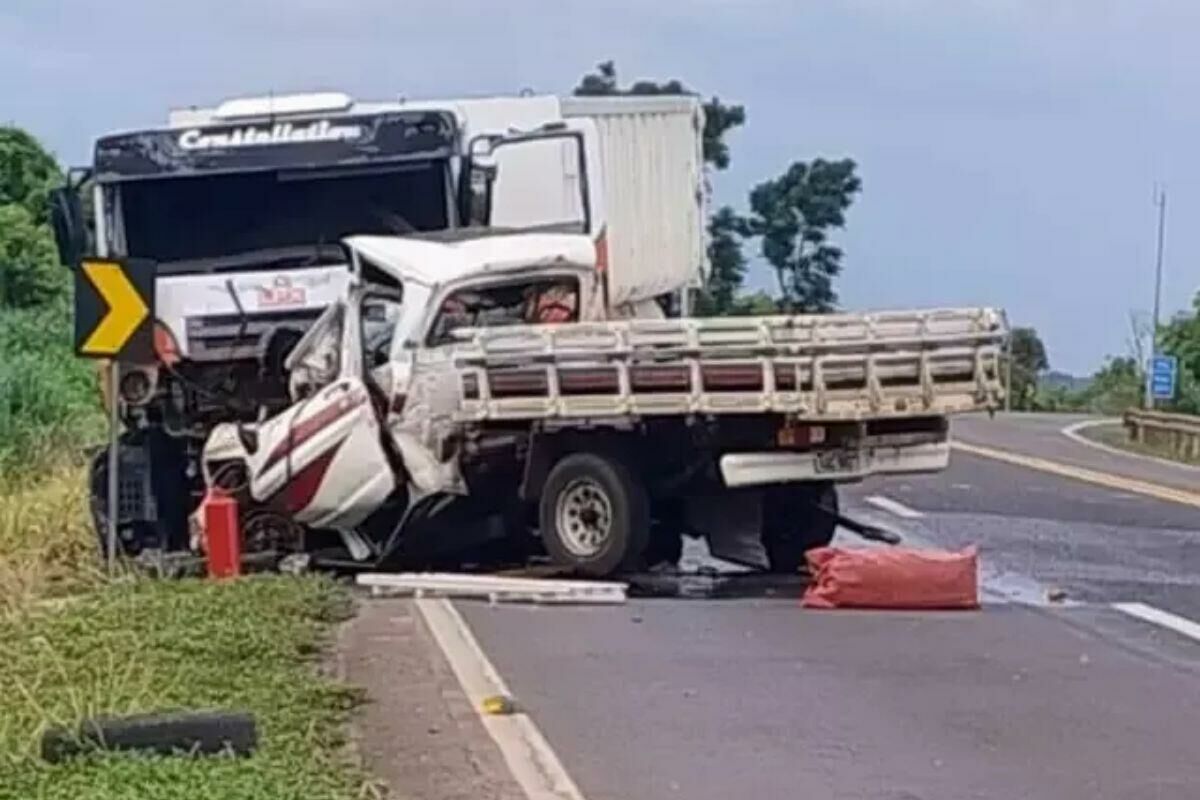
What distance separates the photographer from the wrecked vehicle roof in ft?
57.0

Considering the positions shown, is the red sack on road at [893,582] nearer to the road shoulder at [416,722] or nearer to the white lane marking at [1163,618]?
the white lane marking at [1163,618]

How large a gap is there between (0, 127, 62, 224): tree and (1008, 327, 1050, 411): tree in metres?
33.3

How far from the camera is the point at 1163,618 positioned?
16078 millimetres

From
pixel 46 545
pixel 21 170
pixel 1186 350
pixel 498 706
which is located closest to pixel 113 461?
pixel 46 545

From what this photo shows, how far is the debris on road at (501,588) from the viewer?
647 inches

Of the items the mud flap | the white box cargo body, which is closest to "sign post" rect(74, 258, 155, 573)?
the mud flap

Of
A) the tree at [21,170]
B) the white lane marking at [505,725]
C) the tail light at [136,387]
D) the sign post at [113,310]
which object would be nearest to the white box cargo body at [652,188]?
the tail light at [136,387]

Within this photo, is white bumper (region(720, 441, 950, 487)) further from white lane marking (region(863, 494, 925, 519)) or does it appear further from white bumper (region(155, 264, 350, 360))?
white lane marking (region(863, 494, 925, 519))

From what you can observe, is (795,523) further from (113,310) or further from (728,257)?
(728,257)

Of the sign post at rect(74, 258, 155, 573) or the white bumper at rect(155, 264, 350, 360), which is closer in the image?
the sign post at rect(74, 258, 155, 573)

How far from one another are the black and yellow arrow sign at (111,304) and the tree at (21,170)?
107 ft

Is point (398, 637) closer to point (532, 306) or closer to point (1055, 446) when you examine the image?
point (532, 306)

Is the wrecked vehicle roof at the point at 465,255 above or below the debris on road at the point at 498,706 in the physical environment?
above

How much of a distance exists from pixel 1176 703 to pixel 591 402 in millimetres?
5442
